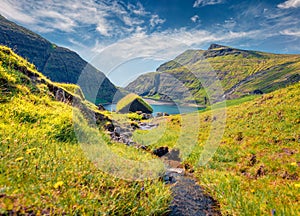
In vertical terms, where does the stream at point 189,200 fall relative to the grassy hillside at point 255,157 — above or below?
below

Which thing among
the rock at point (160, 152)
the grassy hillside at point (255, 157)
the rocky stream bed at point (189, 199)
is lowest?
the rocky stream bed at point (189, 199)

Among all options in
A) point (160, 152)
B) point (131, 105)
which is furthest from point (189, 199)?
point (131, 105)

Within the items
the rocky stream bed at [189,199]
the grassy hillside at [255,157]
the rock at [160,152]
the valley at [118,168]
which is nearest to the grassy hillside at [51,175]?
the valley at [118,168]

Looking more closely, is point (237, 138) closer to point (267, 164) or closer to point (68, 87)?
point (267, 164)

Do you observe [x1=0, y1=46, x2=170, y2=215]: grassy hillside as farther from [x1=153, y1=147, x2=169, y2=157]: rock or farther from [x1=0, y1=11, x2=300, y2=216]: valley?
[x1=153, y1=147, x2=169, y2=157]: rock

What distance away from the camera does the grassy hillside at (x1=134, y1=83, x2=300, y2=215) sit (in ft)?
24.5

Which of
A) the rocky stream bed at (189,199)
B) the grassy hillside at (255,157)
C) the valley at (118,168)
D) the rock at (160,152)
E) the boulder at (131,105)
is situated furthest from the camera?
the boulder at (131,105)

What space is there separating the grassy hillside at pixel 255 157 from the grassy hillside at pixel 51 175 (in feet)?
10.5

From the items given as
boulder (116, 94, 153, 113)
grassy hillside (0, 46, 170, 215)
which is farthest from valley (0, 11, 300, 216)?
boulder (116, 94, 153, 113)

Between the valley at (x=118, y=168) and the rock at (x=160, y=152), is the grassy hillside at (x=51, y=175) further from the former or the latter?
the rock at (x=160, y=152)

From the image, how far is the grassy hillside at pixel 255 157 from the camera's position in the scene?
748 centimetres

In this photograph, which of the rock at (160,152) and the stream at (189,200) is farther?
the rock at (160,152)

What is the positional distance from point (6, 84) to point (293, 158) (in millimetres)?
16040

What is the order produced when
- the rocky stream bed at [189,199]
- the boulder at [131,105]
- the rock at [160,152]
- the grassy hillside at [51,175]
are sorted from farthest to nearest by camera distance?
1. the boulder at [131,105]
2. the rock at [160,152]
3. the rocky stream bed at [189,199]
4. the grassy hillside at [51,175]
